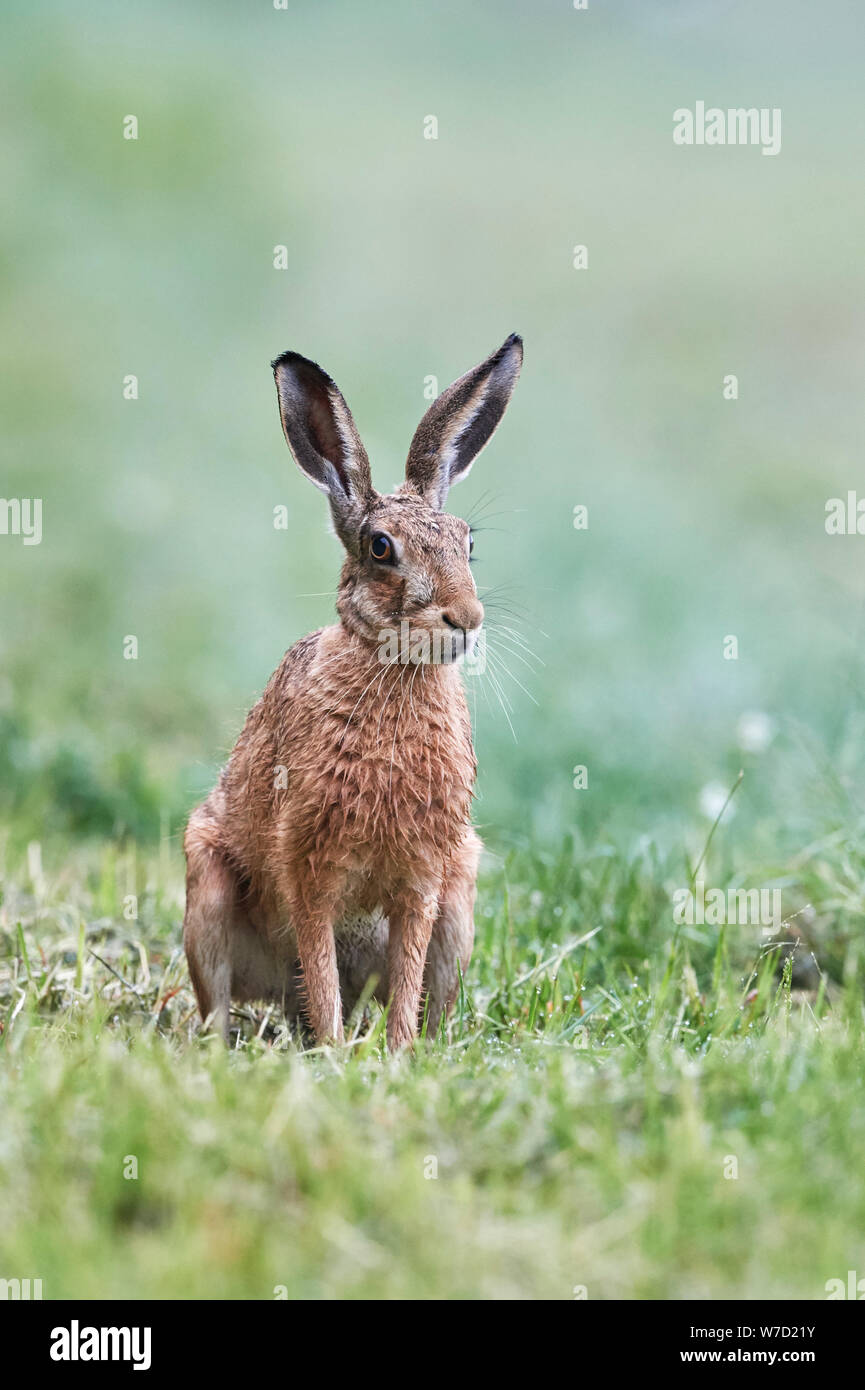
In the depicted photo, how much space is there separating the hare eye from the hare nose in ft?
0.98

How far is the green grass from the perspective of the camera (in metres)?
3.30

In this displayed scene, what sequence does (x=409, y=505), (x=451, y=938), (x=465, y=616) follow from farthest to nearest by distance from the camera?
1. (x=451, y=938)
2. (x=409, y=505)
3. (x=465, y=616)

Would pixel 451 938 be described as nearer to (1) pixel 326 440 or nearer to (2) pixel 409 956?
(2) pixel 409 956

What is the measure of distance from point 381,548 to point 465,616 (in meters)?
0.40

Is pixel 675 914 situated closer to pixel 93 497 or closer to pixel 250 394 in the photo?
pixel 93 497

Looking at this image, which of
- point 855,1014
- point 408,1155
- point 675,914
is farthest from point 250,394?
point 408,1155

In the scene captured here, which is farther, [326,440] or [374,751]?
[326,440]

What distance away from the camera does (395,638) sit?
5.20m

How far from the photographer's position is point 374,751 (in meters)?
5.21

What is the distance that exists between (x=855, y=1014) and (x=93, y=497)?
35.0ft

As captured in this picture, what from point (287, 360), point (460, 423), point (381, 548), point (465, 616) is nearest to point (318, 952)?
point (465, 616)

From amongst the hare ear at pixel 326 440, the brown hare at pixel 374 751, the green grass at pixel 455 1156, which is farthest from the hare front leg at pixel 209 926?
the hare ear at pixel 326 440
